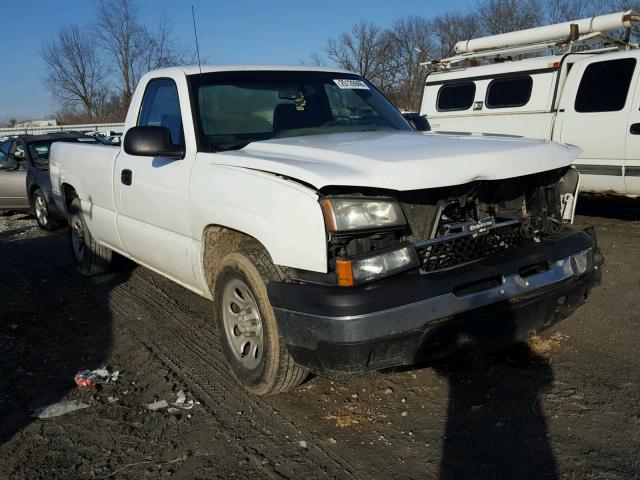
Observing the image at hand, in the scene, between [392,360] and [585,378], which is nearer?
[392,360]

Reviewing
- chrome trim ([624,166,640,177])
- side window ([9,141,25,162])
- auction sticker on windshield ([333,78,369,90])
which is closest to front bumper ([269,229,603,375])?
auction sticker on windshield ([333,78,369,90])

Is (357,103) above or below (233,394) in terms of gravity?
above

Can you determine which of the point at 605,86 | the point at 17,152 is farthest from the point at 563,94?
the point at 17,152

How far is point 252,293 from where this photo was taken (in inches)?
129

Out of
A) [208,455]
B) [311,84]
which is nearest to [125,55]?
[311,84]

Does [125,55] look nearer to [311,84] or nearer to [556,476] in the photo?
[311,84]

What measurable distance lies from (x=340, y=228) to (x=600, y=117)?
6116 millimetres

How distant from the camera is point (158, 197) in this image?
4.27 metres

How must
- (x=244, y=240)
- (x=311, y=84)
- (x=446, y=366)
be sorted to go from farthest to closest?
(x=311, y=84)
(x=446, y=366)
(x=244, y=240)

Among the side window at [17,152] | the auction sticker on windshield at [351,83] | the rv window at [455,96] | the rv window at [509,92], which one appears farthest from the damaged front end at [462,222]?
the side window at [17,152]

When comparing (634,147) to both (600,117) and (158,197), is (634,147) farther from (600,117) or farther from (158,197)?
(158,197)

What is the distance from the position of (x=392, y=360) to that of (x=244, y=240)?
1.21m

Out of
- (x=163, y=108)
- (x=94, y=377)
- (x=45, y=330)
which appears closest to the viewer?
(x=94, y=377)

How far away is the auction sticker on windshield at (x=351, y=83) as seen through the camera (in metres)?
4.66
